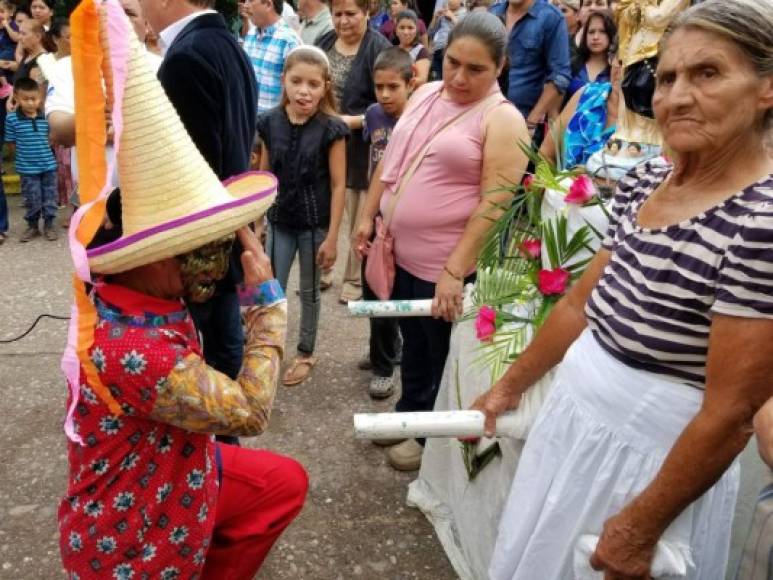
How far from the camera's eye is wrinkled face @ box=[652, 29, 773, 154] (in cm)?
122

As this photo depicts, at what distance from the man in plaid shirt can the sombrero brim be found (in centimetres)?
319

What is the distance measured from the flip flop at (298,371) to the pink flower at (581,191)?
7.07 ft

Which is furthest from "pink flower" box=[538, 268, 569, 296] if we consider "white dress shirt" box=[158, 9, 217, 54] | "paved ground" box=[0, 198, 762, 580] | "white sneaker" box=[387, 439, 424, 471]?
"white dress shirt" box=[158, 9, 217, 54]

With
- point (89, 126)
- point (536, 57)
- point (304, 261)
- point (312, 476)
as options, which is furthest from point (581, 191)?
point (536, 57)

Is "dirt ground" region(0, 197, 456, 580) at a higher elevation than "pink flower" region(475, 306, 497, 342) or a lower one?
lower

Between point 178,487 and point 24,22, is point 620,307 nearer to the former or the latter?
point 178,487

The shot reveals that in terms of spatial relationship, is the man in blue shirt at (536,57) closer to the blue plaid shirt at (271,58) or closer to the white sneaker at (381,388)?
the blue plaid shirt at (271,58)

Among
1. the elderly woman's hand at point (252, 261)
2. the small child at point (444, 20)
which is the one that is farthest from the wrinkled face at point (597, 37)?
the elderly woman's hand at point (252, 261)

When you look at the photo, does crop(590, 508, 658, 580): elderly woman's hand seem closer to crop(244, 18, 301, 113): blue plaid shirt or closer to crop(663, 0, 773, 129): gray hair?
crop(663, 0, 773, 129): gray hair

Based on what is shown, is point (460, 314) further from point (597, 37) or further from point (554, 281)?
point (597, 37)

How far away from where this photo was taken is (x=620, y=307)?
1387 millimetres

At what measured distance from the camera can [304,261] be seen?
146 inches

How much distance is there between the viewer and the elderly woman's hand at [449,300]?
2480 millimetres

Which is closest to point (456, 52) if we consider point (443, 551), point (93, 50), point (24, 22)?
point (93, 50)
